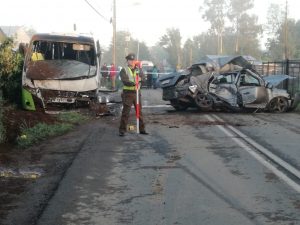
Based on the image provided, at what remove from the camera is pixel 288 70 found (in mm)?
25125

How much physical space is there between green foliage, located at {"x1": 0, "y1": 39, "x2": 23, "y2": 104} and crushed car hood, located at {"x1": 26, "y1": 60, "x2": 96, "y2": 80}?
51 cm

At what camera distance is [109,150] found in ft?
32.1

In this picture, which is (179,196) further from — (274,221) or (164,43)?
(164,43)

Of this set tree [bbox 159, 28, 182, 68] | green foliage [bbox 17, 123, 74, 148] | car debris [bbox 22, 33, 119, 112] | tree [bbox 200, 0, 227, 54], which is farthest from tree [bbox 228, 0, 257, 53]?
green foliage [bbox 17, 123, 74, 148]

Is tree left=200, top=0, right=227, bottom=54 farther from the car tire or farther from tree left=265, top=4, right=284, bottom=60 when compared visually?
the car tire

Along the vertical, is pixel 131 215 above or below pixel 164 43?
below

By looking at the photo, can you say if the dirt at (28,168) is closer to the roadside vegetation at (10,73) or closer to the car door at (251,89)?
the roadside vegetation at (10,73)

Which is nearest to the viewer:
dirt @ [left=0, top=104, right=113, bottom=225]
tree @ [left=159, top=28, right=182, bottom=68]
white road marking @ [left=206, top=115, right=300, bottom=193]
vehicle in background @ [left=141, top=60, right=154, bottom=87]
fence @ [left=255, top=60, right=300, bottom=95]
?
dirt @ [left=0, top=104, right=113, bottom=225]

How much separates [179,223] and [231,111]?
12.7 m

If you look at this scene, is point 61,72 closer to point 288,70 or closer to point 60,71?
point 60,71

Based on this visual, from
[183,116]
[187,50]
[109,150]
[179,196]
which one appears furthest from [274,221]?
[187,50]

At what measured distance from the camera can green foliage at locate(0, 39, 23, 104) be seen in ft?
48.7

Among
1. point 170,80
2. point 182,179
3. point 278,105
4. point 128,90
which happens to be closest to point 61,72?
point 170,80

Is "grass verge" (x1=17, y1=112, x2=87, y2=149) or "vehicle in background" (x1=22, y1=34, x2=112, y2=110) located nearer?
"grass verge" (x1=17, y1=112, x2=87, y2=149)
